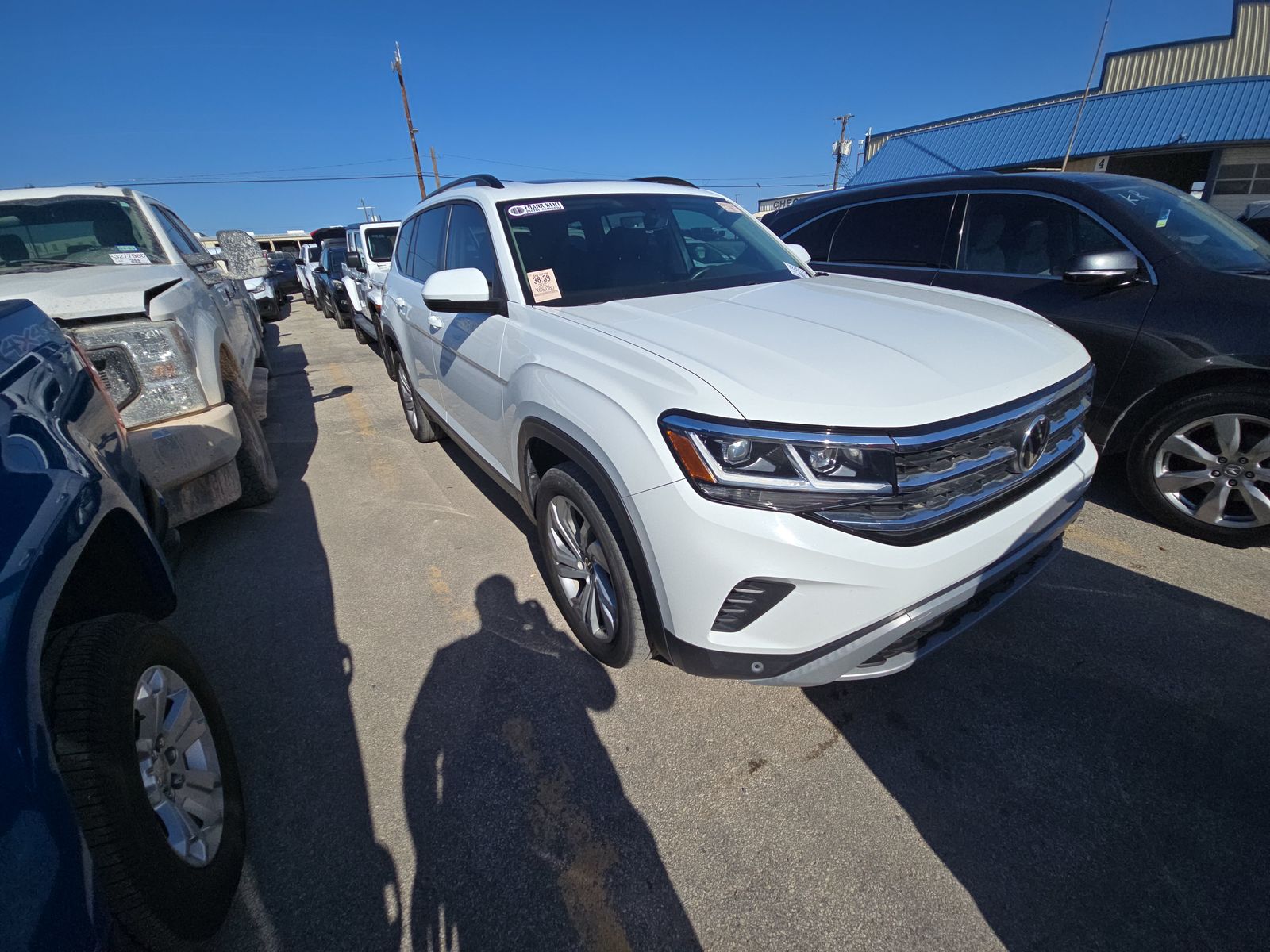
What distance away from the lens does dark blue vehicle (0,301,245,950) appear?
2.96ft

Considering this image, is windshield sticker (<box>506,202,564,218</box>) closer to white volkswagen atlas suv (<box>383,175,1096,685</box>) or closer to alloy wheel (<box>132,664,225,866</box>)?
white volkswagen atlas suv (<box>383,175,1096,685</box>)

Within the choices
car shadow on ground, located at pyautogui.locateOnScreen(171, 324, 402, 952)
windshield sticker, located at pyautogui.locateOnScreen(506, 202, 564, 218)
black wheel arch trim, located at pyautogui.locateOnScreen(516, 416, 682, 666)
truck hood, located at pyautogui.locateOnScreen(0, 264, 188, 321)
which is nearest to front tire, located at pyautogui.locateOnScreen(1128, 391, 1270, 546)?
black wheel arch trim, located at pyautogui.locateOnScreen(516, 416, 682, 666)

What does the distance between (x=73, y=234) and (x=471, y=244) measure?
305 cm

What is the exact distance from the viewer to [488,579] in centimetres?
305

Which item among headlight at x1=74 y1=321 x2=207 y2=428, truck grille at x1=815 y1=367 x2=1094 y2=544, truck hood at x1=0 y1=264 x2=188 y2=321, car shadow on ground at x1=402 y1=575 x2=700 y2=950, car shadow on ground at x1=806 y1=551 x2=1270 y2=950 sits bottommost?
car shadow on ground at x1=806 y1=551 x2=1270 y2=950

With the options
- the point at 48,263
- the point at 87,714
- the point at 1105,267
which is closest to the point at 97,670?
the point at 87,714

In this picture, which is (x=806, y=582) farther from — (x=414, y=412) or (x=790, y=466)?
(x=414, y=412)

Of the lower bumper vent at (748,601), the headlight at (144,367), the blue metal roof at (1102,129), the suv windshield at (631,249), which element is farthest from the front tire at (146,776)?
the blue metal roof at (1102,129)

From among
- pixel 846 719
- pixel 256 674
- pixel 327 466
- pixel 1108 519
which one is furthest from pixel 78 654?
pixel 1108 519

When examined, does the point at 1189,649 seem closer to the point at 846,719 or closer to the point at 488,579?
the point at 846,719

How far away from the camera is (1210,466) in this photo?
2953 mm

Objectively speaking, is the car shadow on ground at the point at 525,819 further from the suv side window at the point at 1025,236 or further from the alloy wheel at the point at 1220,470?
the suv side window at the point at 1025,236

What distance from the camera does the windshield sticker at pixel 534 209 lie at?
2812 millimetres

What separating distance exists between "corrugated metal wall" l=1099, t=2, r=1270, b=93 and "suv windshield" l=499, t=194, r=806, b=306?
1151 inches
